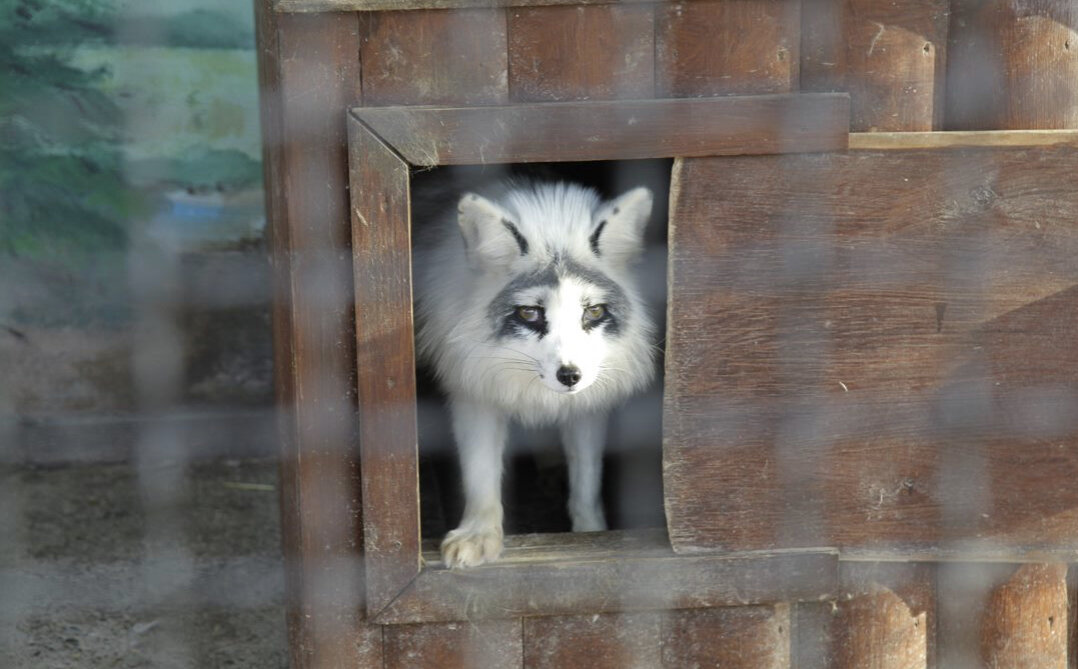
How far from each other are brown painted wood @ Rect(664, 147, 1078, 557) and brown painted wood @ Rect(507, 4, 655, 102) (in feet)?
0.51

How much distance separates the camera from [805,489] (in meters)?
1.84

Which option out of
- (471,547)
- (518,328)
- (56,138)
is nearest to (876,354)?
(518,328)

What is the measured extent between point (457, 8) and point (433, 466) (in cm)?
126

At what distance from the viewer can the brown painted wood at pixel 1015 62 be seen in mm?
1793

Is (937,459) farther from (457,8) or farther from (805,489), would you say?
(457,8)

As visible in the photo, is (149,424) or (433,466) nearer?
(433,466)

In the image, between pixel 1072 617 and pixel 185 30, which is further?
pixel 185 30

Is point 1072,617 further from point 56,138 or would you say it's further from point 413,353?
point 56,138

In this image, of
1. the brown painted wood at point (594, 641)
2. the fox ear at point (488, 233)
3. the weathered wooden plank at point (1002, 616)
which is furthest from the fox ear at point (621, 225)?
the weathered wooden plank at point (1002, 616)

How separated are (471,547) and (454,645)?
15 centimetres

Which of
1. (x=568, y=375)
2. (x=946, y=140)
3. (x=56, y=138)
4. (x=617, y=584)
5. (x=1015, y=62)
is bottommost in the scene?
(x=617, y=584)

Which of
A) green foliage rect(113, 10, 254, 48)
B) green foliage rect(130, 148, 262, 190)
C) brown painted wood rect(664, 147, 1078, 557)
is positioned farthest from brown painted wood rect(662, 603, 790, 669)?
green foliage rect(113, 10, 254, 48)

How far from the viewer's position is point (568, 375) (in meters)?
1.78

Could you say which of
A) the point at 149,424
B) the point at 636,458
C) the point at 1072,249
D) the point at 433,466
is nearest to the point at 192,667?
the point at 433,466
